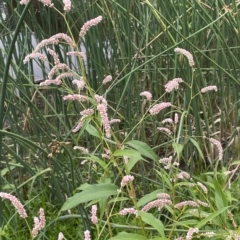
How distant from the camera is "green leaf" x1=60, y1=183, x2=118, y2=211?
2.00 feet

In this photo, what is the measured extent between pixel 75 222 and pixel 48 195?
16 centimetres

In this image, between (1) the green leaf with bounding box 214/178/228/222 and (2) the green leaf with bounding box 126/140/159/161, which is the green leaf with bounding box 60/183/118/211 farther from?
(1) the green leaf with bounding box 214/178/228/222

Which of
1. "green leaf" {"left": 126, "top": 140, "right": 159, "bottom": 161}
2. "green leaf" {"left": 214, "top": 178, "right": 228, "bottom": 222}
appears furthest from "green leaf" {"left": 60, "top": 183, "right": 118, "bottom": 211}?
"green leaf" {"left": 214, "top": 178, "right": 228, "bottom": 222}

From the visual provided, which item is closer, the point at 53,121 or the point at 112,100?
the point at 112,100

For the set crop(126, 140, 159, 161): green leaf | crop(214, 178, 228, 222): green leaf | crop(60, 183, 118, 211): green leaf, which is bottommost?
crop(214, 178, 228, 222): green leaf

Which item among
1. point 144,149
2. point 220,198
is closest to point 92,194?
point 144,149

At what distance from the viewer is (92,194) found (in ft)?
2.02

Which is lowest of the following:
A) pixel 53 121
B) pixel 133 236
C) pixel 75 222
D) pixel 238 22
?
pixel 75 222

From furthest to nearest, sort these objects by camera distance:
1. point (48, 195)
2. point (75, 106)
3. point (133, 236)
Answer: point (75, 106), point (48, 195), point (133, 236)

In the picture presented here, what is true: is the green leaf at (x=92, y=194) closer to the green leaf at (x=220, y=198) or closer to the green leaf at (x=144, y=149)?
the green leaf at (x=144, y=149)

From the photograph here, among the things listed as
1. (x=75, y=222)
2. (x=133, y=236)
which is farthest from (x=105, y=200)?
(x=75, y=222)

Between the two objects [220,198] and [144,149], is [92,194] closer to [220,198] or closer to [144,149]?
[144,149]

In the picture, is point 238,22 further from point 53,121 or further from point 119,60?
point 53,121

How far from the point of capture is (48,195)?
1.28 meters
